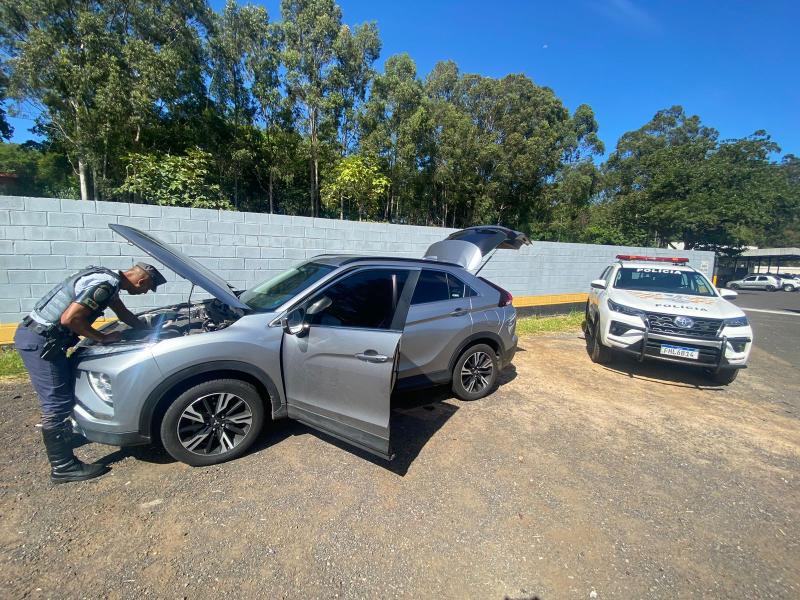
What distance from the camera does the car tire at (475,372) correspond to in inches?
165

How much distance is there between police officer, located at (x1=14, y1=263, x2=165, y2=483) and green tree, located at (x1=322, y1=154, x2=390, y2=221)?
44.0 feet

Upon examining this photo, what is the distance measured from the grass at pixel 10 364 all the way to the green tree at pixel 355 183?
12.1 m

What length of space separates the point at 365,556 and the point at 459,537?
59 cm

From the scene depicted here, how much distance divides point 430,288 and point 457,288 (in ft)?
1.29

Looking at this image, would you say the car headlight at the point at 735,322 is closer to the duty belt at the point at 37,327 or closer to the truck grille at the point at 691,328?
the truck grille at the point at 691,328

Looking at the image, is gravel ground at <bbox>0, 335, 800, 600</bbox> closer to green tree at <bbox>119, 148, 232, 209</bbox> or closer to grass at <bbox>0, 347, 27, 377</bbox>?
grass at <bbox>0, 347, 27, 377</bbox>

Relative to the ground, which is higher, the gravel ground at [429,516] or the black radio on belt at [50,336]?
the black radio on belt at [50,336]

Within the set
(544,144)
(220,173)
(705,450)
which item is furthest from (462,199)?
(705,450)

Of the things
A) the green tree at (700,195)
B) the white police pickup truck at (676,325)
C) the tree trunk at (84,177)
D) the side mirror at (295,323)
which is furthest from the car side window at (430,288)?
the green tree at (700,195)

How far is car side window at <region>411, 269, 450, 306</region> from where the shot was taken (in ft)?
12.7

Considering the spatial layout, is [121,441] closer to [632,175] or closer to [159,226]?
[159,226]

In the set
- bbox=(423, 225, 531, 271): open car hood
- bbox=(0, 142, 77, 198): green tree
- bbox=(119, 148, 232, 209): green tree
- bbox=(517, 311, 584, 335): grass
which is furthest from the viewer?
bbox=(0, 142, 77, 198): green tree

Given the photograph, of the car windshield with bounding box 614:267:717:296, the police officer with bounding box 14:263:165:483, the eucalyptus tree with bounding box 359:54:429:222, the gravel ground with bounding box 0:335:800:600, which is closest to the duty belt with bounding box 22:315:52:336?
the police officer with bounding box 14:263:165:483

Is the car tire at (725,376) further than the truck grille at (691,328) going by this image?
Yes
